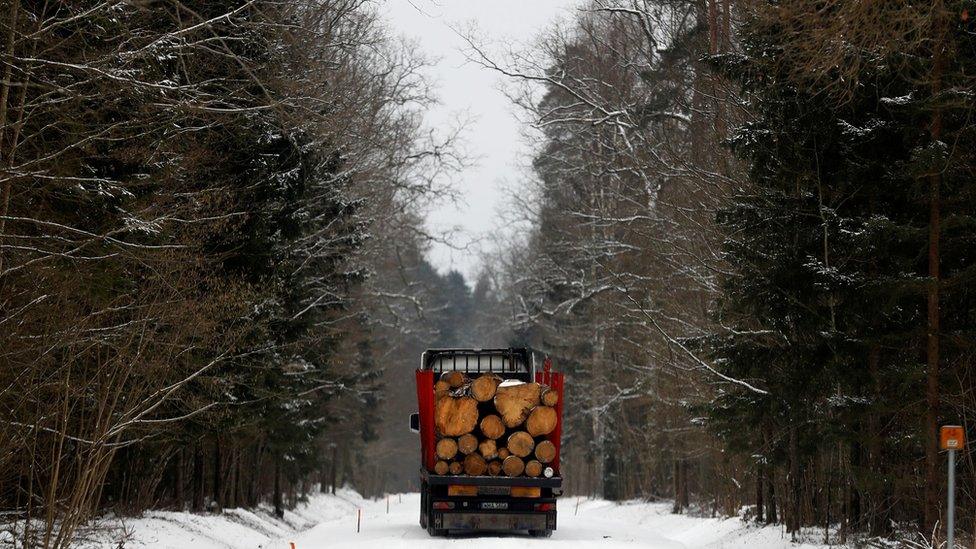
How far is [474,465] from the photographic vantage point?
18.5 m

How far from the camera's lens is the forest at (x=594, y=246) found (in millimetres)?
12266

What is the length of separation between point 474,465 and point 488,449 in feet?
1.26

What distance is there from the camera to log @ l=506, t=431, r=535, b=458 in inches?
725

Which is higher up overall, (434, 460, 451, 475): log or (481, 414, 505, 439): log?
(481, 414, 505, 439): log

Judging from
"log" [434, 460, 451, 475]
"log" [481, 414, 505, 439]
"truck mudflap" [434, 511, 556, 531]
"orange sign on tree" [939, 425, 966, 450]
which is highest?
"orange sign on tree" [939, 425, 966, 450]

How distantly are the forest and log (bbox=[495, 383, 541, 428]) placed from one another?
316cm

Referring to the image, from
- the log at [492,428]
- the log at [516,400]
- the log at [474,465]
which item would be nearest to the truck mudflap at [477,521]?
the log at [474,465]

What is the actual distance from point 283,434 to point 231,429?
343 inches

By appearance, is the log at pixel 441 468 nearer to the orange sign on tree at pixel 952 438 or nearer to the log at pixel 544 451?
the log at pixel 544 451

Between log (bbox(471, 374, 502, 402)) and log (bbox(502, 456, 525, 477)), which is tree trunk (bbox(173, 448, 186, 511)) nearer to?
log (bbox(471, 374, 502, 402))

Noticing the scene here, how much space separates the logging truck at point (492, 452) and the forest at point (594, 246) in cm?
317

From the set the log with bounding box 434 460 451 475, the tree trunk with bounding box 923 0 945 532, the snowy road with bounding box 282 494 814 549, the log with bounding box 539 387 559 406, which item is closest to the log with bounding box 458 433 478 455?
the log with bounding box 434 460 451 475

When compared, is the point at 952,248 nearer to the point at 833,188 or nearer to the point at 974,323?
the point at 974,323

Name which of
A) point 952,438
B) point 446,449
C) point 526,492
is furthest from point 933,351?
point 446,449
